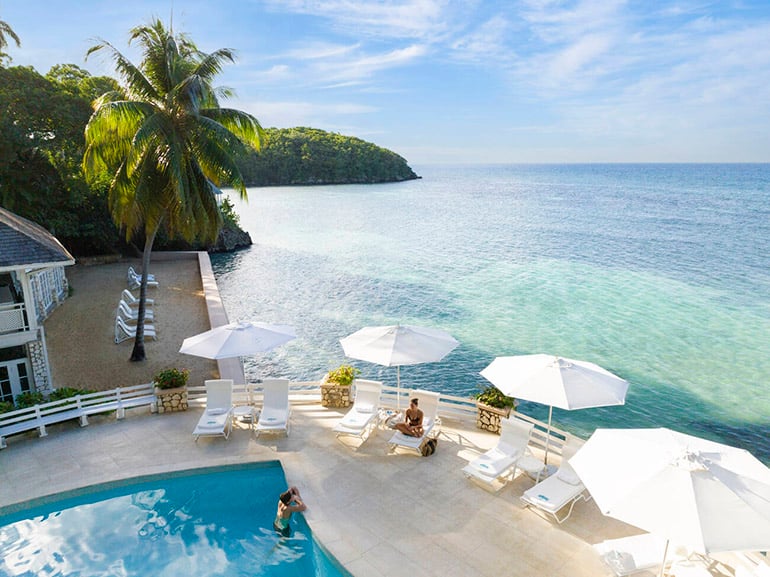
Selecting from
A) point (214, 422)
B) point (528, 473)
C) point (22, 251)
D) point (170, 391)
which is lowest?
point (528, 473)

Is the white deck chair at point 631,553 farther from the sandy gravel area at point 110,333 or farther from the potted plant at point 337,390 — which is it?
the sandy gravel area at point 110,333

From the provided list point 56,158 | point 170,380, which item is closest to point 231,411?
point 170,380

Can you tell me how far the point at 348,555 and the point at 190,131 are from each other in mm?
12361

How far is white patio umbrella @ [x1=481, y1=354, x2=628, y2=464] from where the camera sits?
8164 mm

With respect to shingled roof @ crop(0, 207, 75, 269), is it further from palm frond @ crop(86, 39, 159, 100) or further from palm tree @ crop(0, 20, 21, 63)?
palm tree @ crop(0, 20, 21, 63)

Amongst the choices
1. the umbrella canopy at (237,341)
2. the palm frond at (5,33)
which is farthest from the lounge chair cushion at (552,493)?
the palm frond at (5,33)

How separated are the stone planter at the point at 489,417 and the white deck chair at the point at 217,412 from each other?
557 cm

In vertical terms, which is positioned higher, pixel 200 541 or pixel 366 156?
pixel 366 156

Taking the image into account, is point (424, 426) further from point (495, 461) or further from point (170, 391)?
point (170, 391)

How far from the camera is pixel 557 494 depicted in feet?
26.1

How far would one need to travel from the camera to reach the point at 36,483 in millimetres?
8797

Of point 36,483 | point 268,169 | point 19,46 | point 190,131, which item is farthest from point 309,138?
point 36,483

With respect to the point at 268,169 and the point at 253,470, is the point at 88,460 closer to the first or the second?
the point at 253,470

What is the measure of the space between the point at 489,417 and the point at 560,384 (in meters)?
2.62
